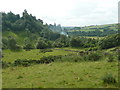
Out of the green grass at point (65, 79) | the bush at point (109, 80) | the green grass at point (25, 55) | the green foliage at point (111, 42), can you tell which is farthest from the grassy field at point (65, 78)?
the green foliage at point (111, 42)

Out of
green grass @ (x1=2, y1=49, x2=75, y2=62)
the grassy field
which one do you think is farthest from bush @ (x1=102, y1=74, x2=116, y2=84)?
green grass @ (x1=2, y1=49, x2=75, y2=62)

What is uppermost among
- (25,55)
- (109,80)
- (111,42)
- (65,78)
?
(111,42)

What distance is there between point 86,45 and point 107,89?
362 feet

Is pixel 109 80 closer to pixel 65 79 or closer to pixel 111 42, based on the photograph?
pixel 65 79

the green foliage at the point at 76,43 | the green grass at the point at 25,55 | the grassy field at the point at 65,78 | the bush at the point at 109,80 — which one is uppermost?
the green foliage at the point at 76,43

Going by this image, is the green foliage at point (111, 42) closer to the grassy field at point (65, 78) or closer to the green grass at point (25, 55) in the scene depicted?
the green grass at point (25, 55)

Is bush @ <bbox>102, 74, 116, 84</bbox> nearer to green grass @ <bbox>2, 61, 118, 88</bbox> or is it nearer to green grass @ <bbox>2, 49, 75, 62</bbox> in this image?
green grass @ <bbox>2, 61, 118, 88</bbox>

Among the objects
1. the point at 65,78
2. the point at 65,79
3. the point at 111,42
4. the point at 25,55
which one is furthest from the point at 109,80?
the point at 111,42

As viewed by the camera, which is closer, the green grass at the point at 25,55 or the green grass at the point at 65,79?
the green grass at the point at 65,79

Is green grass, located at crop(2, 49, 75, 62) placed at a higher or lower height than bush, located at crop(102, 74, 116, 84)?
lower

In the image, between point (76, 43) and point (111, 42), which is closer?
point (111, 42)

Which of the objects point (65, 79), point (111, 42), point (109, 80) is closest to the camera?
point (109, 80)

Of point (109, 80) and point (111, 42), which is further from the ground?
point (111, 42)

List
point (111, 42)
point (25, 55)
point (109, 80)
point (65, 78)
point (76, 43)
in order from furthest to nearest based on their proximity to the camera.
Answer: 1. point (76, 43)
2. point (111, 42)
3. point (25, 55)
4. point (65, 78)
5. point (109, 80)
